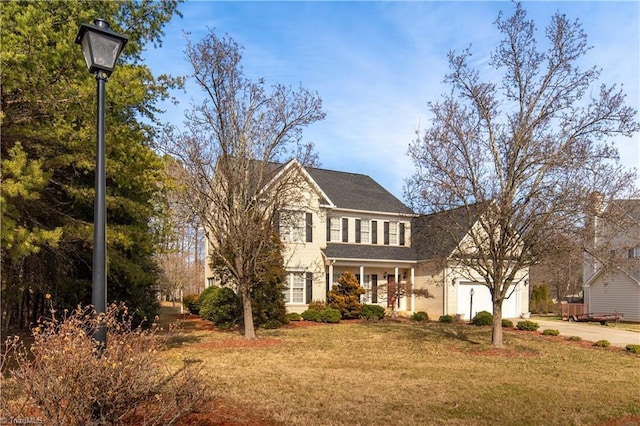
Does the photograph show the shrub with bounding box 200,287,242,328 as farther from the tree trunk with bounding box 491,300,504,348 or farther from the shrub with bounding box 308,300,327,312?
the tree trunk with bounding box 491,300,504,348

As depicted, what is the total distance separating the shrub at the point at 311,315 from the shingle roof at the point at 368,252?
355 cm

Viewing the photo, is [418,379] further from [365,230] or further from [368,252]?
[365,230]

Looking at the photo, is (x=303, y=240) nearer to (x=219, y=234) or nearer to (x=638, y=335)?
(x=219, y=234)

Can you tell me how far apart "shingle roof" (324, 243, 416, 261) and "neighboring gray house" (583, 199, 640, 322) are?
31.6 feet

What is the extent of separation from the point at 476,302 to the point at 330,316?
33.6 feet

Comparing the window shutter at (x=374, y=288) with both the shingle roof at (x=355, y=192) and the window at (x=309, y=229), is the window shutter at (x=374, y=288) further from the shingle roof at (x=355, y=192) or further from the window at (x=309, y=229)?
the window at (x=309, y=229)

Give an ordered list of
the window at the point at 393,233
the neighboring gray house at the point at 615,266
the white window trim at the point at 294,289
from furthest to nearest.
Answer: the window at the point at 393,233
the white window trim at the point at 294,289
the neighboring gray house at the point at 615,266

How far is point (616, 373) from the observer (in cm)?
1115

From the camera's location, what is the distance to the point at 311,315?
22.5m

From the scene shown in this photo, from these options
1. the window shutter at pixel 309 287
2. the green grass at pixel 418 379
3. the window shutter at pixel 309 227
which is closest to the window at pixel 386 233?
the window shutter at pixel 309 227

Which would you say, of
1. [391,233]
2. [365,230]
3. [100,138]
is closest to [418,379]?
[100,138]

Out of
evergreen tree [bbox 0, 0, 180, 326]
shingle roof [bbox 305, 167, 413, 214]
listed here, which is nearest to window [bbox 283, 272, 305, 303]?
shingle roof [bbox 305, 167, 413, 214]

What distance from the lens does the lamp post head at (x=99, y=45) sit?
215 inches

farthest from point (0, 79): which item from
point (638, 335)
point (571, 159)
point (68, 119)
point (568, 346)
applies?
point (638, 335)
